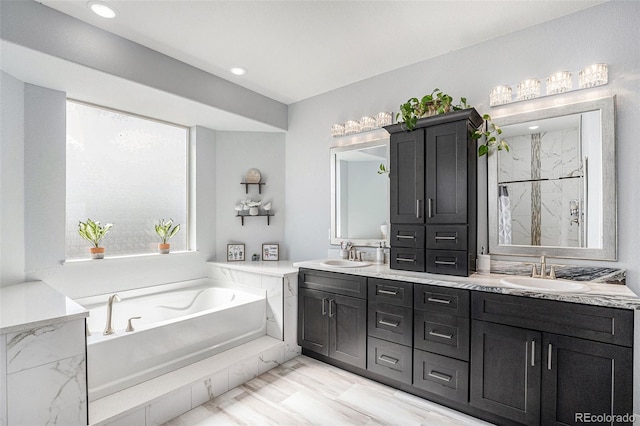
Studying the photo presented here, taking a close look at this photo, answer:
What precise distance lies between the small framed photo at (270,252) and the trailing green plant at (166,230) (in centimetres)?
105

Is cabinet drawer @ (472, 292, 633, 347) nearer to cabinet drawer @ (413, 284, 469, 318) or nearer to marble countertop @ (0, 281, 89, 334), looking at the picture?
cabinet drawer @ (413, 284, 469, 318)

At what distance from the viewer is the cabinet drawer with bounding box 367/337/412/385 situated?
92.0 inches

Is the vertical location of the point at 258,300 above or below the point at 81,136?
below

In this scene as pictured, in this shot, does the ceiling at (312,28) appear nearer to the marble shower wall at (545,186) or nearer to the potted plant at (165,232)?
the marble shower wall at (545,186)

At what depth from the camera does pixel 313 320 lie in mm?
2938

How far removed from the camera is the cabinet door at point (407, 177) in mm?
2521

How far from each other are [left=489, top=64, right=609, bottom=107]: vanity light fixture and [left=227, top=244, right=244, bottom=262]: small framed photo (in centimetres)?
309

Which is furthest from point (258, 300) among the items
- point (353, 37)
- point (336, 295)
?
point (353, 37)

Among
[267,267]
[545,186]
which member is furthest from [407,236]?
[267,267]

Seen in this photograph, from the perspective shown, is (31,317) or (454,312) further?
(454,312)

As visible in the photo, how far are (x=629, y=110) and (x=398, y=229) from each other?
1.69m

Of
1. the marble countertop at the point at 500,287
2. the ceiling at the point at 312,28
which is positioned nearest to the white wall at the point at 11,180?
A: the ceiling at the point at 312,28

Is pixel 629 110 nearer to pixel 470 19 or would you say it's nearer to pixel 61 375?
pixel 470 19

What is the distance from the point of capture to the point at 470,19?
7.44 ft
